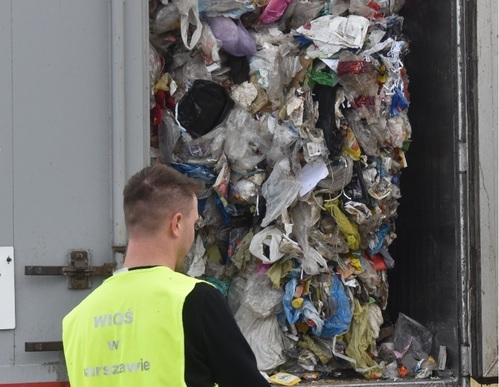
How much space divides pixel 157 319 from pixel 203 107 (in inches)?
91.7

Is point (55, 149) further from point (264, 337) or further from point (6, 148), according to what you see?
point (264, 337)

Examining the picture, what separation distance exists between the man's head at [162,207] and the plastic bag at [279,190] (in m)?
2.02

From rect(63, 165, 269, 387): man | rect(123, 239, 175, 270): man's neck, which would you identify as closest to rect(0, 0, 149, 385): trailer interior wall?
rect(63, 165, 269, 387): man

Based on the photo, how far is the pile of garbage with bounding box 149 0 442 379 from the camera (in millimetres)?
4273

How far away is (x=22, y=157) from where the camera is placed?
3.03m

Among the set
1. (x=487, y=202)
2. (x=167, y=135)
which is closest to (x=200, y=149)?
(x=167, y=135)

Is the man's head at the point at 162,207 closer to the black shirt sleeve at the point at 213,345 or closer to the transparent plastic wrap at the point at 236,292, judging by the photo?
the black shirt sleeve at the point at 213,345

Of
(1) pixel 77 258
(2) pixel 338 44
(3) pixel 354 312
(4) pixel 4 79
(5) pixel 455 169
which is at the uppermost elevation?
(2) pixel 338 44

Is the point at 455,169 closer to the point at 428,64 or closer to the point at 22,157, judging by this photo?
the point at 428,64

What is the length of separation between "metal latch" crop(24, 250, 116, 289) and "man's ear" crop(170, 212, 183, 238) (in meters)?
0.93

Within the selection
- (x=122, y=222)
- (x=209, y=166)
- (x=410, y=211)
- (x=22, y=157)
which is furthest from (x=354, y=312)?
(x=22, y=157)

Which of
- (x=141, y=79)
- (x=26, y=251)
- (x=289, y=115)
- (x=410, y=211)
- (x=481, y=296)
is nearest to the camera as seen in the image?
(x=26, y=251)

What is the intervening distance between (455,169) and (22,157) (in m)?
1.83

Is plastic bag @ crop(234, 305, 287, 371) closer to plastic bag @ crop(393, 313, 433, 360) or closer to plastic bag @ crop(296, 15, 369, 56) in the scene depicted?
plastic bag @ crop(393, 313, 433, 360)
